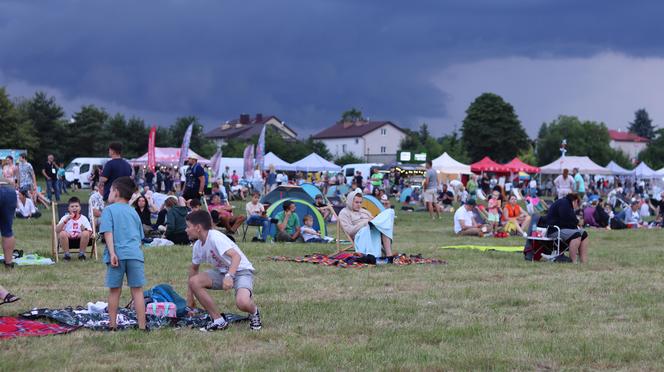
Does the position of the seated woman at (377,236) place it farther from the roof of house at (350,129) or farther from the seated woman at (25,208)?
the roof of house at (350,129)

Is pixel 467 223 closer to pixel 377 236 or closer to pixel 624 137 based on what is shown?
pixel 377 236

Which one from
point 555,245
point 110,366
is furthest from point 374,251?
point 110,366

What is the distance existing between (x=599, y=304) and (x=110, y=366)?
530cm

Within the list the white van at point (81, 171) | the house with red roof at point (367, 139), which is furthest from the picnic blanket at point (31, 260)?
the house with red roof at point (367, 139)

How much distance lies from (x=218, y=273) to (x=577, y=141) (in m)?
108

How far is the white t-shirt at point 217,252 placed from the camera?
24.5ft

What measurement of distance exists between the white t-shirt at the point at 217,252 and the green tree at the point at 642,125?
182139 millimetres

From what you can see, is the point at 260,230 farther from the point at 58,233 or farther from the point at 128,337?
the point at 128,337

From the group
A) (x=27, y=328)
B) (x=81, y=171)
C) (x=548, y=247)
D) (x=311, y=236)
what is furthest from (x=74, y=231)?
(x=81, y=171)

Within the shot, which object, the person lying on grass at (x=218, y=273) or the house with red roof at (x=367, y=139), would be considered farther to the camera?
the house with red roof at (x=367, y=139)

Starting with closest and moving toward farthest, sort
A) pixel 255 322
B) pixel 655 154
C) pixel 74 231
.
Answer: pixel 255 322 → pixel 74 231 → pixel 655 154

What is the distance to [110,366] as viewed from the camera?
5926 millimetres

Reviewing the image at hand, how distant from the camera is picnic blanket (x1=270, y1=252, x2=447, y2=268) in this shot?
496 inches

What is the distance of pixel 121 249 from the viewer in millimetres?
7219
